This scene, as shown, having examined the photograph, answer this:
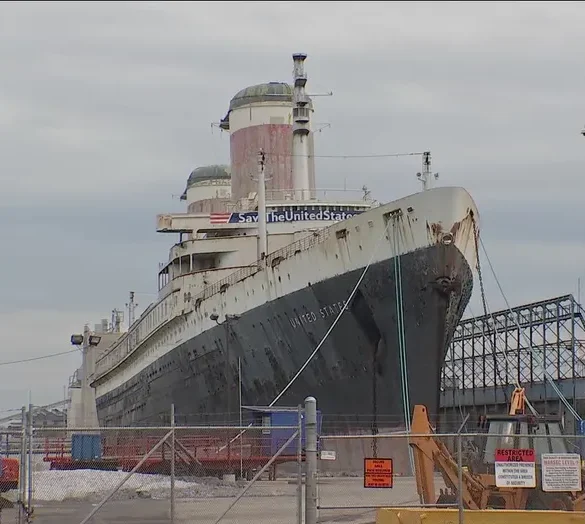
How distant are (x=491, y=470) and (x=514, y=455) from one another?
2.47 m

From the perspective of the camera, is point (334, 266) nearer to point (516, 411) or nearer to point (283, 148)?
point (516, 411)

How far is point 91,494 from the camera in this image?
21.8 metres

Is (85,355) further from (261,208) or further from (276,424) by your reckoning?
(276,424)

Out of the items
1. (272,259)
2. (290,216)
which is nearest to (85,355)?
(290,216)

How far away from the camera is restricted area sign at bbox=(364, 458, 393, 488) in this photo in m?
13.1

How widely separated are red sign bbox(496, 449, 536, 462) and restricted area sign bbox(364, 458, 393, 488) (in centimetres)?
144

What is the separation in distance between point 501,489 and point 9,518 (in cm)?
790

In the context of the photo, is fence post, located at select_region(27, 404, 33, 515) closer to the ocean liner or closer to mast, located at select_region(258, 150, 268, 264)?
the ocean liner

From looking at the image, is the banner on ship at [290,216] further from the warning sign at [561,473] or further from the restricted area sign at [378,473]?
the restricted area sign at [378,473]

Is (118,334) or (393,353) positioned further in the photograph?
(118,334)

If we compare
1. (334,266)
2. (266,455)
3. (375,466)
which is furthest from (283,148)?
(375,466)

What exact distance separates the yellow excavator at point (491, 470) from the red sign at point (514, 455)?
0.32 metres

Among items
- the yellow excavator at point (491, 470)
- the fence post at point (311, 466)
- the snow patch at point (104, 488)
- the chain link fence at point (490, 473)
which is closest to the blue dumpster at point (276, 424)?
the snow patch at point (104, 488)

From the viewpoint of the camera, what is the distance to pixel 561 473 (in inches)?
541
